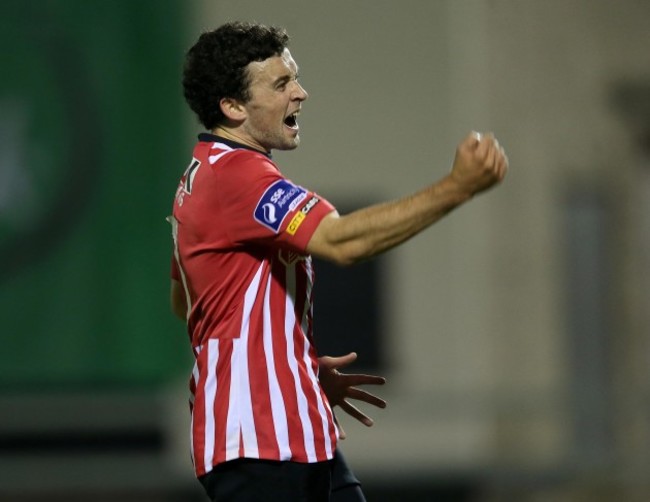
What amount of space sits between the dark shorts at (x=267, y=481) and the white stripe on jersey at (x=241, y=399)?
0.03 metres

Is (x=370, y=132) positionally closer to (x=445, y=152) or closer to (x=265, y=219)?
(x=445, y=152)

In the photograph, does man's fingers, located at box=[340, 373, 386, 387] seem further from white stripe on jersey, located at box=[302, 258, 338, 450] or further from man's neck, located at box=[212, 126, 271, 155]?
man's neck, located at box=[212, 126, 271, 155]

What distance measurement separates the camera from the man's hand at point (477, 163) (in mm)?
3303

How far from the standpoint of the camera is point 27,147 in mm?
10055

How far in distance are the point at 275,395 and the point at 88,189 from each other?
6.85m

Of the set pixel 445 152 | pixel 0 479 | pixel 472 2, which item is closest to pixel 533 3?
pixel 472 2

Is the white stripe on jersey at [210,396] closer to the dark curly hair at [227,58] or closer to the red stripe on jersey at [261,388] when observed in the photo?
the red stripe on jersey at [261,388]

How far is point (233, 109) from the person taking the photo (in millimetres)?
3697

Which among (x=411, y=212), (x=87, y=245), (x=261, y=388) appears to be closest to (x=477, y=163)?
(x=411, y=212)

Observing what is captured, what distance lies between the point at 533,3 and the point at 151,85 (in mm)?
2498

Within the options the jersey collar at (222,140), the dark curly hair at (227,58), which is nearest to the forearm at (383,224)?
the jersey collar at (222,140)

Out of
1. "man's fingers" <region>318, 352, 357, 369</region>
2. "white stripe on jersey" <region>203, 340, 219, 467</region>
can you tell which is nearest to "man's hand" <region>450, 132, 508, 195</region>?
"white stripe on jersey" <region>203, 340, 219, 467</region>

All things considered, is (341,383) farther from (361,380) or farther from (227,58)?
(227,58)

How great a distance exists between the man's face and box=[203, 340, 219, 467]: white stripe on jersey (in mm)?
451
